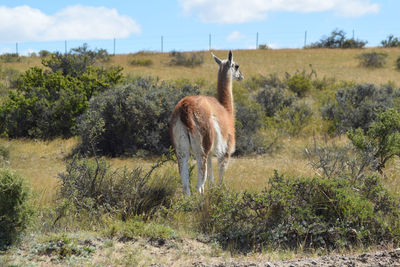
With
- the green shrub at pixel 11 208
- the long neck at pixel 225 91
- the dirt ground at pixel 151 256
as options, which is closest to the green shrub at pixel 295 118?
the long neck at pixel 225 91

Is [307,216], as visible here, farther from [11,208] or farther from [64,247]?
[11,208]

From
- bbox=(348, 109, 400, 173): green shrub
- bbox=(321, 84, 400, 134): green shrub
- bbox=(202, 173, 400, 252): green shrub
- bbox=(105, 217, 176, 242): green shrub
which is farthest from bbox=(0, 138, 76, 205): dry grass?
bbox=(321, 84, 400, 134): green shrub

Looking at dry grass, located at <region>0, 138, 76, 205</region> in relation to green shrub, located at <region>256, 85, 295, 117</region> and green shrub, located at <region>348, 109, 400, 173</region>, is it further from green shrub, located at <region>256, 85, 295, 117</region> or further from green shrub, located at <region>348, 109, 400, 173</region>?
green shrub, located at <region>256, 85, 295, 117</region>

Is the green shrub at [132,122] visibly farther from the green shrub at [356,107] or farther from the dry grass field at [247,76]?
the green shrub at [356,107]

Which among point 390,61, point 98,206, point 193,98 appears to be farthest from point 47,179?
point 390,61

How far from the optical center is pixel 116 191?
6.62 metres

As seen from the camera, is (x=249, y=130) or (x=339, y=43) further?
(x=339, y=43)

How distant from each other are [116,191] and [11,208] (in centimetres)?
191

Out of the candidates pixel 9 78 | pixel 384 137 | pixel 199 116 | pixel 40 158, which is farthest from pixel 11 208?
pixel 9 78

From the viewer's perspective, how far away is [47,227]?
5539mm

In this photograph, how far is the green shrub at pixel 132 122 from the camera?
40.5 feet

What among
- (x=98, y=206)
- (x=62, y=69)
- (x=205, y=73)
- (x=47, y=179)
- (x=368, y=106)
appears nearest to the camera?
(x=98, y=206)

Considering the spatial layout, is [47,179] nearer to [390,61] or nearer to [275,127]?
[275,127]

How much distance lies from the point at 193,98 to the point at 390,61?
38.2 metres
